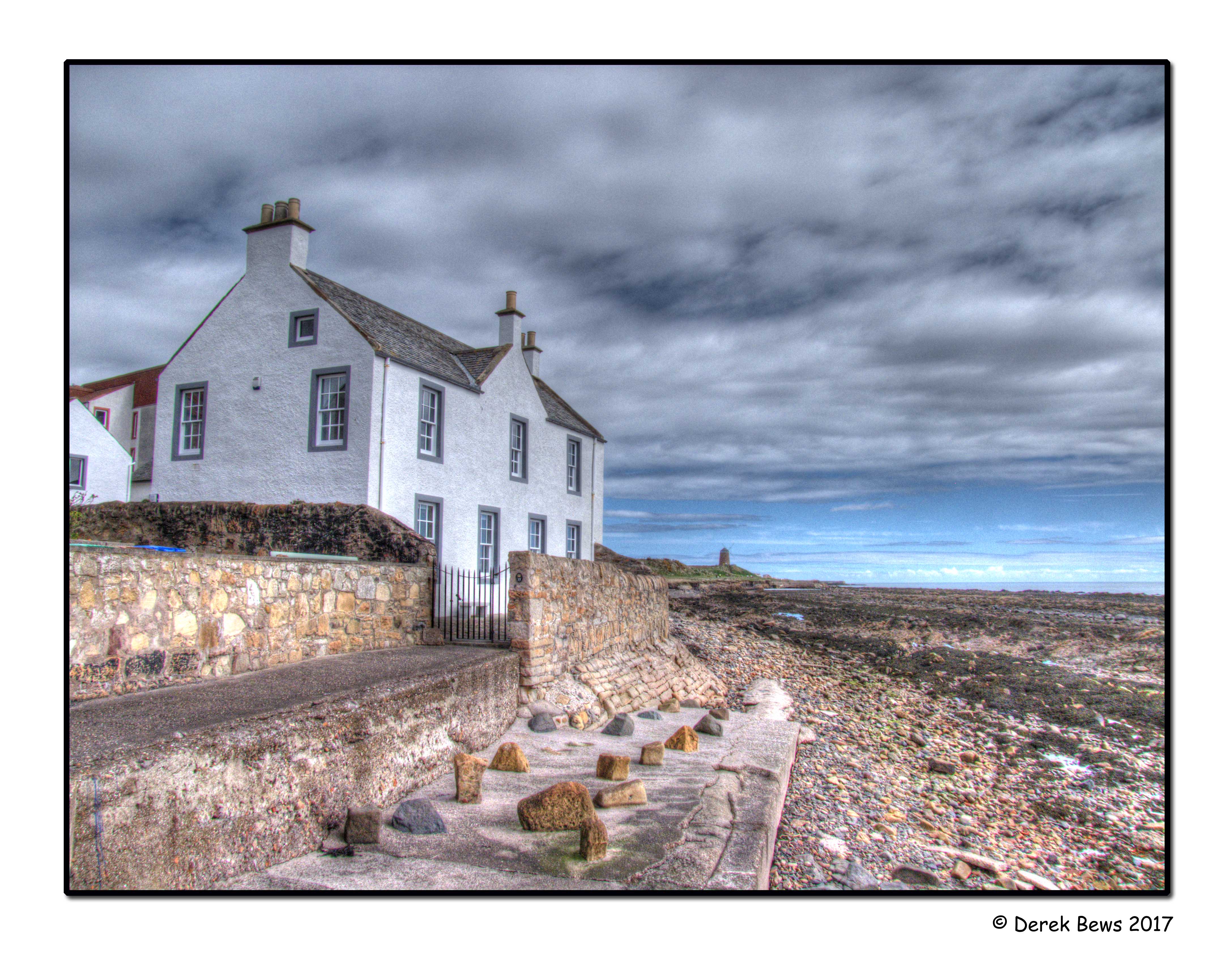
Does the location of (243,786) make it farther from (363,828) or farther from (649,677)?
(649,677)

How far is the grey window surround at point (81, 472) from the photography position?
596 inches

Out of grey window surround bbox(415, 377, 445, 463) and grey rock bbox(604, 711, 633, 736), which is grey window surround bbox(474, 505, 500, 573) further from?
grey rock bbox(604, 711, 633, 736)

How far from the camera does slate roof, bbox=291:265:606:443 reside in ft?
46.4

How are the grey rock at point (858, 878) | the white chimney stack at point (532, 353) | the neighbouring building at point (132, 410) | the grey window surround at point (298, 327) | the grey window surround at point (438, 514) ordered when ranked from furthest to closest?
1. the white chimney stack at point (532, 353)
2. the neighbouring building at point (132, 410)
3. the grey window surround at point (438, 514)
4. the grey window surround at point (298, 327)
5. the grey rock at point (858, 878)

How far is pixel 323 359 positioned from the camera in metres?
13.9

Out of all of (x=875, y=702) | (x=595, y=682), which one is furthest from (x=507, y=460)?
(x=875, y=702)

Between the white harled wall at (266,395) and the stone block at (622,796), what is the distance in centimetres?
867

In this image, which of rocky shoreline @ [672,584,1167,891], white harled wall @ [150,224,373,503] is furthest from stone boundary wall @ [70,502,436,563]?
rocky shoreline @ [672,584,1167,891]

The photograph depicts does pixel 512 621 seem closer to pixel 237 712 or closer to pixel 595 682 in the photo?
pixel 595 682

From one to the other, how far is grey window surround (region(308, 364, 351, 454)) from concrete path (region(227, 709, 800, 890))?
315 inches

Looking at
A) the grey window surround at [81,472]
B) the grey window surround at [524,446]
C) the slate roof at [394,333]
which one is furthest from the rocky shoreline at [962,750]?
the grey window surround at [81,472]

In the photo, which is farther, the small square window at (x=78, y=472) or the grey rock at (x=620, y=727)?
the small square window at (x=78, y=472)

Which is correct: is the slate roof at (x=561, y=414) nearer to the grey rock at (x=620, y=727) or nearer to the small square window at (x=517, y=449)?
the small square window at (x=517, y=449)

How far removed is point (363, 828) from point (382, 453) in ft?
30.7
